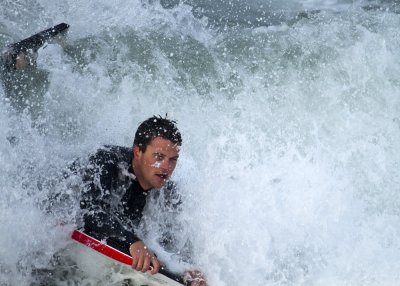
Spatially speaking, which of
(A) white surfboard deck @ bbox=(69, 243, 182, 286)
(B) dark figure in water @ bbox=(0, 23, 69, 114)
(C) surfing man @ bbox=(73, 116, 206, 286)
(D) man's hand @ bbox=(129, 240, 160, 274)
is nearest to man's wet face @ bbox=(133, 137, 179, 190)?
(C) surfing man @ bbox=(73, 116, 206, 286)

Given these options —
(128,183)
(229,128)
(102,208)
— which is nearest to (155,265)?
(102,208)

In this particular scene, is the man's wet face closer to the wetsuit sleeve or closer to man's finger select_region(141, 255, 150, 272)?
the wetsuit sleeve

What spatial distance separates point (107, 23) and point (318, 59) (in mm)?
2820

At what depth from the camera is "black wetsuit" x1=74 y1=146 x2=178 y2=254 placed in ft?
9.81

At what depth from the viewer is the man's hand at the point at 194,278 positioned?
3.09 metres

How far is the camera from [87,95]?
5.21 metres

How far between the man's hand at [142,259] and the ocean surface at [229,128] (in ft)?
0.97

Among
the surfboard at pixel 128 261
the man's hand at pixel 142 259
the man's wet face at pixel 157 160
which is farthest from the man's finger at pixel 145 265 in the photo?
the man's wet face at pixel 157 160

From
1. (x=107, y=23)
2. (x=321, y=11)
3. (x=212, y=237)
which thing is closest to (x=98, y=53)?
(x=107, y=23)

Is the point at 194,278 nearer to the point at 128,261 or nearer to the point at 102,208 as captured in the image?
the point at 128,261

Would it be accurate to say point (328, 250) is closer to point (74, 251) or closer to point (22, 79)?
point (74, 251)

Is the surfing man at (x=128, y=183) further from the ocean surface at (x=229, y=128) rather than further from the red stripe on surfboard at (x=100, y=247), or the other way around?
the ocean surface at (x=229, y=128)

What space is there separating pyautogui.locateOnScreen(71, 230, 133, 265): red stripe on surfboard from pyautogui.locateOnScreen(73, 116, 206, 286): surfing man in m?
0.03

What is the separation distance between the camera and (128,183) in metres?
3.29
